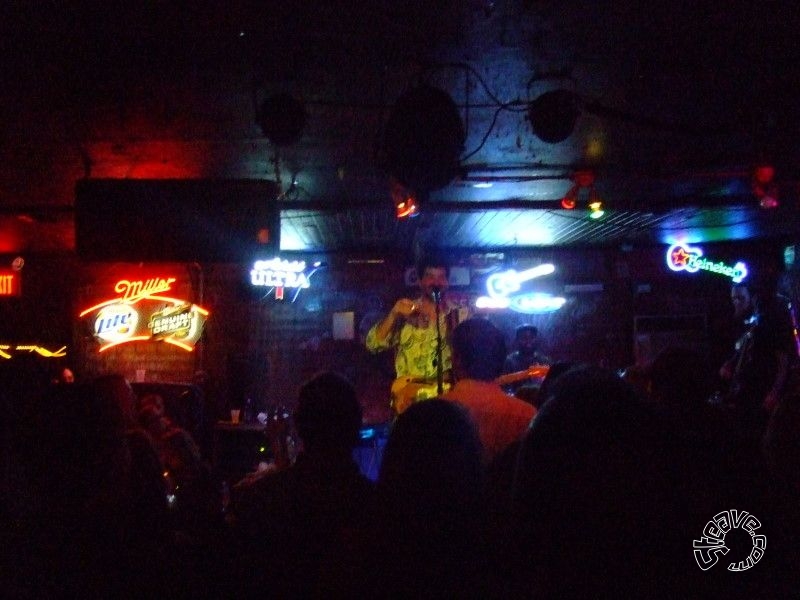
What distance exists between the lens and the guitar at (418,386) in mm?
5887

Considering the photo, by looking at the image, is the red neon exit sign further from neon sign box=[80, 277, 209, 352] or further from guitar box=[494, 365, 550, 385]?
guitar box=[494, 365, 550, 385]

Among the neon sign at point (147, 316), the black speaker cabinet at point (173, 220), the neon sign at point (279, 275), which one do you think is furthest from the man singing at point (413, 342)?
the neon sign at point (147, 316)

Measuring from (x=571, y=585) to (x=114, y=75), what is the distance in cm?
372

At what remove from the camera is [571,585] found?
4.85 ft

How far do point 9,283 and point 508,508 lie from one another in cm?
1009

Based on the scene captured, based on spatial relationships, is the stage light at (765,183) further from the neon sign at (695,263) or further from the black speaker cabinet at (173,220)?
the neon sign at (695,263)

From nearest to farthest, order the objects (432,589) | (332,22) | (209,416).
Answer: (432,589) < (332,22) < (209,416)

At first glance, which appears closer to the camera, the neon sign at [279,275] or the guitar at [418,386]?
the guitar at [418,386]

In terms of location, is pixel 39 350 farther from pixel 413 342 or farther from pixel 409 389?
pixel 409 389

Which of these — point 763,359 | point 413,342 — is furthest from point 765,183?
point 413,342

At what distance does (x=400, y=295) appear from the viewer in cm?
988

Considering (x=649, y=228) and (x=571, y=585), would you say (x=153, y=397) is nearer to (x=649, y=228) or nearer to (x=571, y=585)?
(x=571, y=585)

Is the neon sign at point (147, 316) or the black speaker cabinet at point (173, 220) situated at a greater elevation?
the black speaker cabinet at point (173, 220)

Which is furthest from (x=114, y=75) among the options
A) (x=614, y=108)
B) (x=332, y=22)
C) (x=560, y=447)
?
(x=560, y=447)
